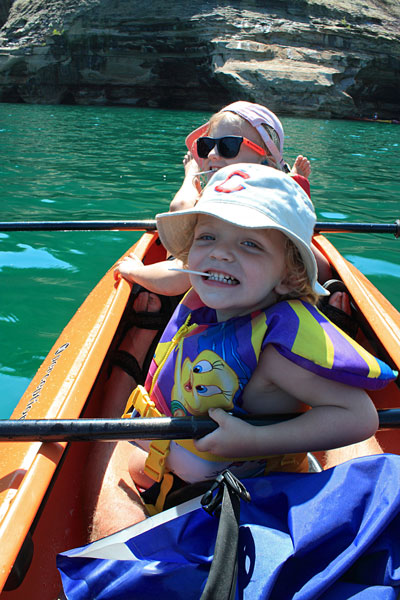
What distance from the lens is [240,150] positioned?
2268 millimetres

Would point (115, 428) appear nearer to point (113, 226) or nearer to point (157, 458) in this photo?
point (157, 458)

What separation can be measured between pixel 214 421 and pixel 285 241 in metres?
0.51

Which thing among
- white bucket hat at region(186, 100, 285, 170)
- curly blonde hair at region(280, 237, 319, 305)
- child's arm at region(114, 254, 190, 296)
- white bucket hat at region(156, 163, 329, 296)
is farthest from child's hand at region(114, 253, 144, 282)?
curly blonde hair at region(280, 237, 319, 305)

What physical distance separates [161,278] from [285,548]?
1.38 m

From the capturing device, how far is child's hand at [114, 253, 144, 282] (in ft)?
7.82

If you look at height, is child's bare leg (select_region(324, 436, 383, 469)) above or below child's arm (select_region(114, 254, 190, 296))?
below

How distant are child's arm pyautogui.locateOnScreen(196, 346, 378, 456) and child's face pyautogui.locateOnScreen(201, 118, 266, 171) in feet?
4.29

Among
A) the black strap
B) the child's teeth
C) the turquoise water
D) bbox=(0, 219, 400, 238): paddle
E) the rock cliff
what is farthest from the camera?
the rock cliff

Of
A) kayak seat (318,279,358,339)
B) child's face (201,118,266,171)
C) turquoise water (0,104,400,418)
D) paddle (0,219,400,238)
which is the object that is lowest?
turquoise water (0,104,400,418)

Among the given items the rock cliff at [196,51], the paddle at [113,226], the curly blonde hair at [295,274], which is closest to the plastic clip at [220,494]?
the curly blonde hair at [295,274]

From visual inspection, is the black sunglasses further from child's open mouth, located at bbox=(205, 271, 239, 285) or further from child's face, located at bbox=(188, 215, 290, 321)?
child's open mouth, located at bbox=(205, 271, 239, 285)

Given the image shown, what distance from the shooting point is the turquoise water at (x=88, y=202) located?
352cm

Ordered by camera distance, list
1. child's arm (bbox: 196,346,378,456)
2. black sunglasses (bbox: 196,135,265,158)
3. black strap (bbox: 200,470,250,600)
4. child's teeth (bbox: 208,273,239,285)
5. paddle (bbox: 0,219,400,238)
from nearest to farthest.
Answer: black strap (bbox: 200,470,250,600) → child's arm (bbox: 196,346,378,456) → child's teeth (bbox: 208,273,239,285) → black sunglasses (bbox: 196,135,265,158) → paddle (bbox: 0,219,400,238)

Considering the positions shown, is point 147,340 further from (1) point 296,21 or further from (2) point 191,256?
(1) point 296,21
